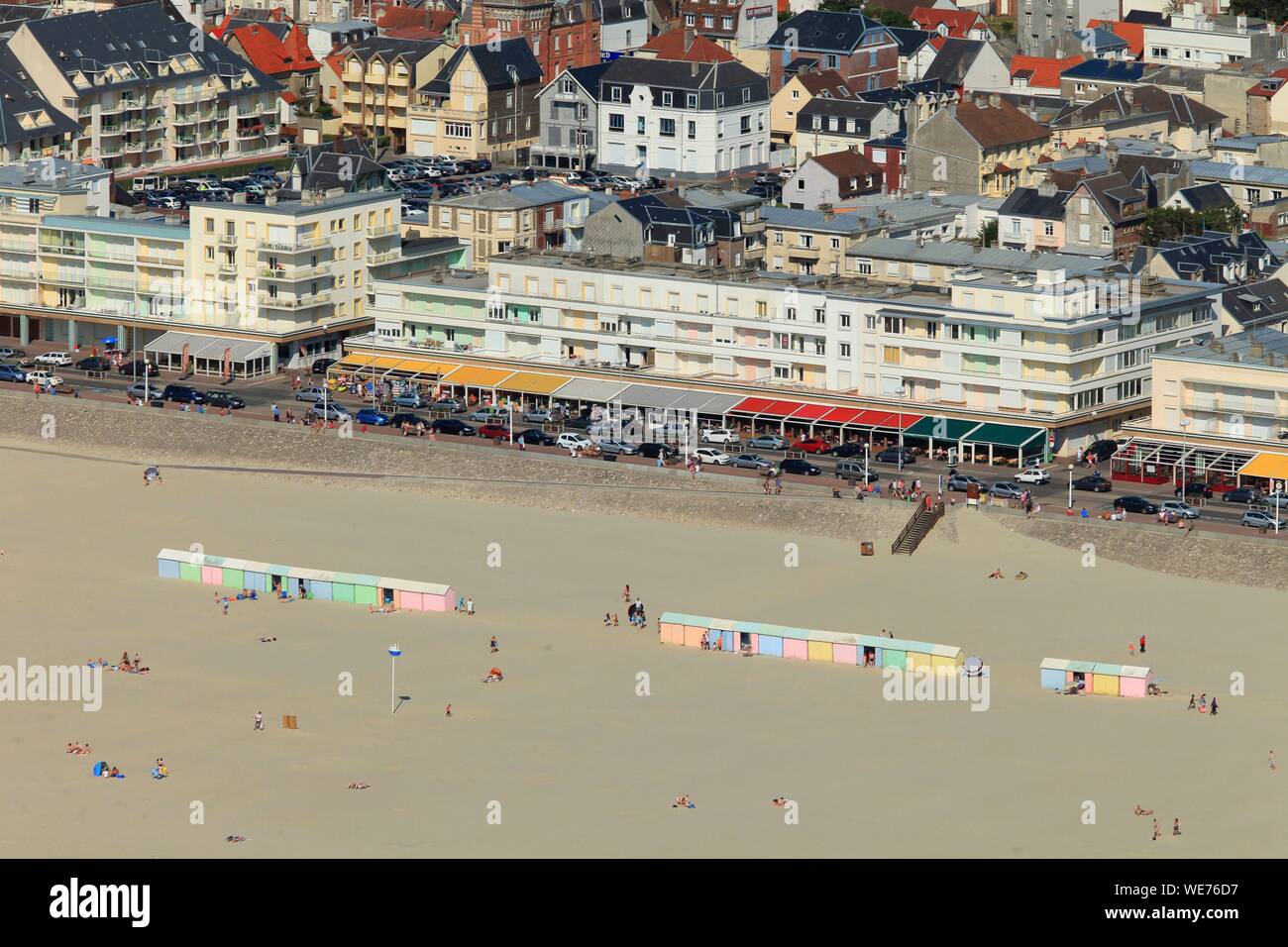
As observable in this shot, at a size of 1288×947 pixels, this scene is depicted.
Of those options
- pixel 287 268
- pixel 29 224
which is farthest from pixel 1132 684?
pixel 29 224

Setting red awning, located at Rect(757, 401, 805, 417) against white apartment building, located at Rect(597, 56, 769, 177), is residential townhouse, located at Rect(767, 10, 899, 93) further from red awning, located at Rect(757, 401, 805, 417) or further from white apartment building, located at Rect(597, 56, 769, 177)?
red awning, located at Rect(757, 401, 805, 417)

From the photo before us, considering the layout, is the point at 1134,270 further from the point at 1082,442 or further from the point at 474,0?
the point at 474,0

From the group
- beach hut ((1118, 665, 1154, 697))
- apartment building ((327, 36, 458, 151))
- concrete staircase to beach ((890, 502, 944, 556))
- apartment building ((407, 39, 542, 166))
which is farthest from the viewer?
apartment building ((327, 36, 458, 151))

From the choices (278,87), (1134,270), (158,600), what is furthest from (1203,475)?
(278,87)

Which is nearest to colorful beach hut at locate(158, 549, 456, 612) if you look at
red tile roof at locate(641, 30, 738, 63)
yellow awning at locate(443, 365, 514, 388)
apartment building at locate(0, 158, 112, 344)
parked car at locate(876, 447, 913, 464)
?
parked car at locate(876, 447, 913, 464)

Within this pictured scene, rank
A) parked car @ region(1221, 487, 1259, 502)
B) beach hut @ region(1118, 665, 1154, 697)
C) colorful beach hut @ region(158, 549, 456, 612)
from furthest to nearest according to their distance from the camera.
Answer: parked car @ region(1221, 487, 1259, 502)
colorful beach hut @ region(158, 549, 456, 612)
beach hut @ region(1118, 665, 1154, 697)

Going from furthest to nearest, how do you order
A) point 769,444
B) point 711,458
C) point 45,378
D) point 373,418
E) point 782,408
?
point 45,378
point 373,418
point 782,408
point 769,444
point 711,458

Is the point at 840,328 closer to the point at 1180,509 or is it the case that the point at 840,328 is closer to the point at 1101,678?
the point at 1180,509
